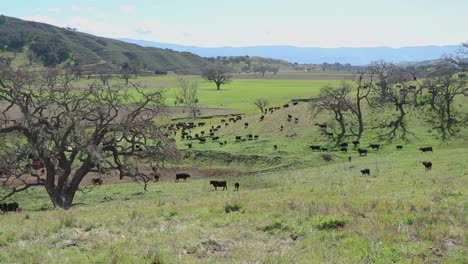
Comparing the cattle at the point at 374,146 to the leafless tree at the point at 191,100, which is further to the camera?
the leafless tree at the point at 191,100

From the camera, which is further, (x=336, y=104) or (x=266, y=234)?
(x=336, y=104)

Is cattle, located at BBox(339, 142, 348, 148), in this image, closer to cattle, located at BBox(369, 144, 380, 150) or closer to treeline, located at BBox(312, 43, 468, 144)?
treeline, located at BBox(312, 43, 468, 144)

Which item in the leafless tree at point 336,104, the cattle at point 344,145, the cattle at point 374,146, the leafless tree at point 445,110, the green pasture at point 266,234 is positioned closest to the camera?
the green pasture at point 266,234

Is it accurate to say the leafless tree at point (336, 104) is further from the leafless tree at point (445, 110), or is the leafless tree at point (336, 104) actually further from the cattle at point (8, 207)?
the cattle at point (8, 207)

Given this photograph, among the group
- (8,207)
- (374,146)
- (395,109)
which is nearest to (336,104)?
(374,146)

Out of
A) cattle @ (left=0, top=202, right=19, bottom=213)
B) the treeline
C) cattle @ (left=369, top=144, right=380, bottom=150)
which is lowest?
cattle @ (left=0, top=202, right=19, bottom=213)

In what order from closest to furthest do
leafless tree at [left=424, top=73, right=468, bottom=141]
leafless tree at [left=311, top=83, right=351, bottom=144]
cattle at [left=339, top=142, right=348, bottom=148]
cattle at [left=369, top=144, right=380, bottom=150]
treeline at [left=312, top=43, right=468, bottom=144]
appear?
cattle at [left=369, top=144, right=380, bottom=150] → cattle at [left=339, top=142, right=348, bottom=148] → leafless tree at [left=424, top=73, right=468, bottom=141] → treeline at [left=312, top=43, right=468, bottom=144] → leafless tree at [left=311, top=83, right=351, bottom=144]

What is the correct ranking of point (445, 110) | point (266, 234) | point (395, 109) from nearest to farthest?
point (266, 234), point (445, 110), point (395, 109)

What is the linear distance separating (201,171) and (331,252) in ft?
125

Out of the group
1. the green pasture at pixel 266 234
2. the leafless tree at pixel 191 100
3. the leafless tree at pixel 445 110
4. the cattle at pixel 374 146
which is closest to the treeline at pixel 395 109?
the leafless tree at pixel 445 110

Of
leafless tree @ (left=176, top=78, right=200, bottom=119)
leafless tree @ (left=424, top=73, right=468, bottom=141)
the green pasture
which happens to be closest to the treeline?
leafless tree @ (left=424, top=73, right=468, bottom=141)

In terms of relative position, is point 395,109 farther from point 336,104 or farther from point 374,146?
point 374,146

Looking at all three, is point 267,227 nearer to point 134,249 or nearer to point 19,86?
point 134,249

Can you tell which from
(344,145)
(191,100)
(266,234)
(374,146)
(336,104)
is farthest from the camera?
(191,100)
